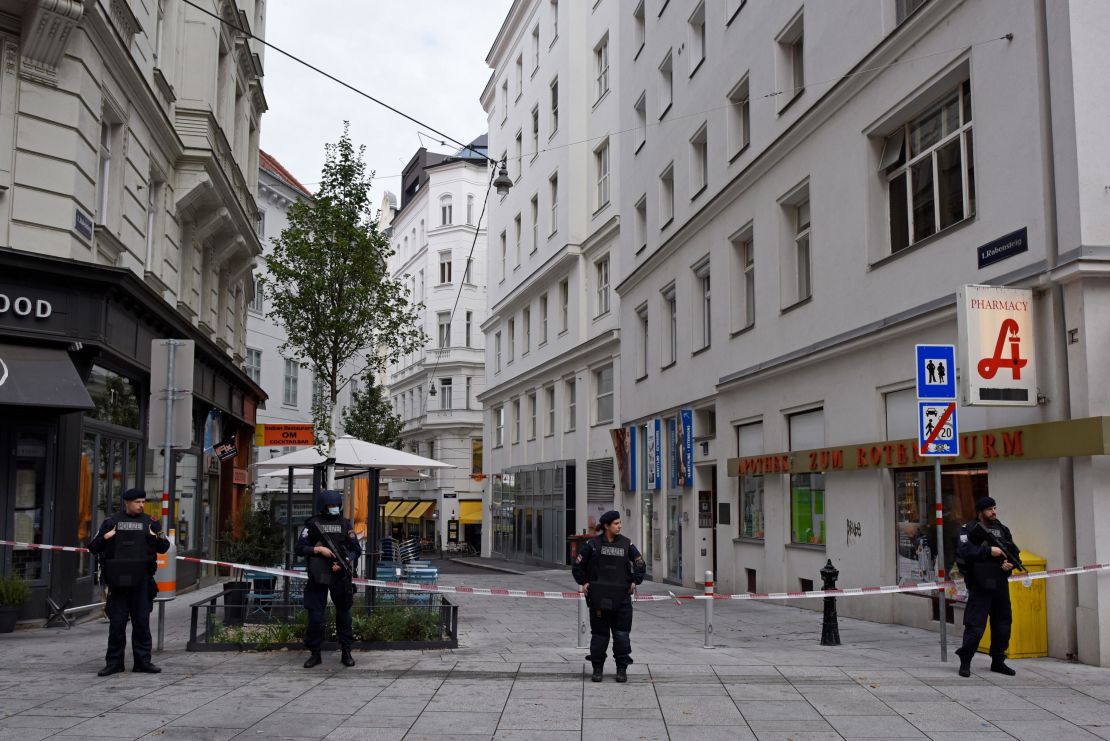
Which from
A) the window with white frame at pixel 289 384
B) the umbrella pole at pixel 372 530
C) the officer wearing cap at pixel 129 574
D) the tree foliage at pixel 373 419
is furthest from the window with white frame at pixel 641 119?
the officer wearing cap at pixel 129 574

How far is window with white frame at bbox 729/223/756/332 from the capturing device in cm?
2086

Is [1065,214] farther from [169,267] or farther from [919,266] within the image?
[169,267]

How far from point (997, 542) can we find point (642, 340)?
62.0ft

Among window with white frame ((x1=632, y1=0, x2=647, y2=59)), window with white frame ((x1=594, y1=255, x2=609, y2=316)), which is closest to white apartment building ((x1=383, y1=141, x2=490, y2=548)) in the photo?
window with white frame ((x1=594, y1=255, x2=609, y2=316))

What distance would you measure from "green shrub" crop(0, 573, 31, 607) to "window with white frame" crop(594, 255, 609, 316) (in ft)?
70.2

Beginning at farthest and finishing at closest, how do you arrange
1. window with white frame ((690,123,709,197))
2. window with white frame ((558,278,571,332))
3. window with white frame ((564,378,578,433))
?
1. window with white frame ((558,278,571,332))
2. window with white frame ((564,378,578,433))
3. window with white frame ((690,123,709,197))

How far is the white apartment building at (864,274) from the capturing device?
11.0 meters

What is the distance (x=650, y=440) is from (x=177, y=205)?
12399 mm

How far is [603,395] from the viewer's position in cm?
3244

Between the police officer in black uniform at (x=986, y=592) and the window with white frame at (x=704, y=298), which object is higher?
the window with white frame at (x=704, y=298)

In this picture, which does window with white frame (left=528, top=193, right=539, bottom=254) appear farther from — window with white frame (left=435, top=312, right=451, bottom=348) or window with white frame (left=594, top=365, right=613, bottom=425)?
window with white frame (left=435, top=312, right=451, bottom=348)

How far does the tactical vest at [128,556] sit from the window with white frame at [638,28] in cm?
2234

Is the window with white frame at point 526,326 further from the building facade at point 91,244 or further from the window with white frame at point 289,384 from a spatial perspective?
the building facade at point 91,244

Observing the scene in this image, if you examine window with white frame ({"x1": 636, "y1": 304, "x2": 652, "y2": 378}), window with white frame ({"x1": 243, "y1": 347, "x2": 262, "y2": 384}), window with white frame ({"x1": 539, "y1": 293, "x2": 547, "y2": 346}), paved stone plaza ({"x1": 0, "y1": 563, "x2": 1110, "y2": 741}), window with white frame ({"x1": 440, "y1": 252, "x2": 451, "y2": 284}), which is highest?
window with white frame ({"x1": 440, "y1": 252, "x2": 451, "y2": 284})
